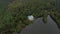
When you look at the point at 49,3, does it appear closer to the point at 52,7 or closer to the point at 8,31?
the point at 52,7

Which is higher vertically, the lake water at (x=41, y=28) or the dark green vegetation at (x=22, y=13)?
the dark green vegetation at (x=22, y=13)

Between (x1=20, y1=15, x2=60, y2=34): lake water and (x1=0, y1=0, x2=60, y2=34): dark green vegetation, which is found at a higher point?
(x1=0, y1=0, x2=60, y2=34): dark green vegetation

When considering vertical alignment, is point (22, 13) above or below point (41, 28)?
above

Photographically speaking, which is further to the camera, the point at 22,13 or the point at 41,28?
the point at 22,13
